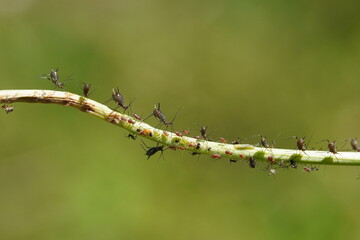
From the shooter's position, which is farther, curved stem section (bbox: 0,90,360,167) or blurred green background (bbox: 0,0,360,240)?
blurred green background (bbox: 0,0,360,240)

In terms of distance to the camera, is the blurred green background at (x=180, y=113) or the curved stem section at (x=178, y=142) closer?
the curved stem section at (x=178, y=142)

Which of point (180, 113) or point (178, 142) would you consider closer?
point (178, 142)

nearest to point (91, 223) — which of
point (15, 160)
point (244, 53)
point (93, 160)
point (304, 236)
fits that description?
point (93, 160)

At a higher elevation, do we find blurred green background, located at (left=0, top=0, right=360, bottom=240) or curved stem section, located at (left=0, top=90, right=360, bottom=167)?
blurred green background, located at (left=0, top=0, right=360, bottom=240)

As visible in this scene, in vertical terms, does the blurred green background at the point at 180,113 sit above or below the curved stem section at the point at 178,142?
above
